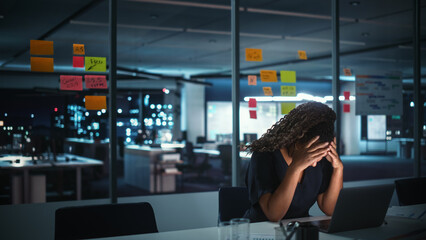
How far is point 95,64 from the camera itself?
3.83 metres

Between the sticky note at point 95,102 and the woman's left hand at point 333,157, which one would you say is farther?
the sticky note at point 95,102

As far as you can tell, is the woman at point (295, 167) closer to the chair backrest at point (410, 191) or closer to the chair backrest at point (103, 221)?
Answer: the chair backrest at point (103, 221)

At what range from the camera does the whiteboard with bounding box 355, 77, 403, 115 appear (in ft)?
17.6

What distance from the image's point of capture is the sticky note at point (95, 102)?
12.3 feet

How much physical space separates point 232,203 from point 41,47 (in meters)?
2.23

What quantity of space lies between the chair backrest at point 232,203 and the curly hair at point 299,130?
41 cm

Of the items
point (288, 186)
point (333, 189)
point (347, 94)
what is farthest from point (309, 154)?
point (347, 94)

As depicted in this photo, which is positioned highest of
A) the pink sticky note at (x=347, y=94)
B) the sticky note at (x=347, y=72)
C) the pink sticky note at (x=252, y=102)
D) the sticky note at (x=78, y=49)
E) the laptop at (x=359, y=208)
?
the sticky note at (x=78, y=49)

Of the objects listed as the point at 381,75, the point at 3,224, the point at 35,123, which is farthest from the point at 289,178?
the point at 381,75

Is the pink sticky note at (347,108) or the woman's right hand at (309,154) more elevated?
the pink sticky note at (347,108)

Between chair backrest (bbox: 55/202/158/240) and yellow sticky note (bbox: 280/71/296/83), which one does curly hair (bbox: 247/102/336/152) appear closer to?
chair backrest (bbox: 55/202/158/240)

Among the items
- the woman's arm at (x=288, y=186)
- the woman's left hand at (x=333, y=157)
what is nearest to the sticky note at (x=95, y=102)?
the woman's arm at (x=288, y=186)

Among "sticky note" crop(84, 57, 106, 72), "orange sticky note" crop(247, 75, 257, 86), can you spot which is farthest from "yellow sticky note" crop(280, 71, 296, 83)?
"sticky note" crop(84, 57, 106, 72)

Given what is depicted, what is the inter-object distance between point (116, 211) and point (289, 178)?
3.16 ft
